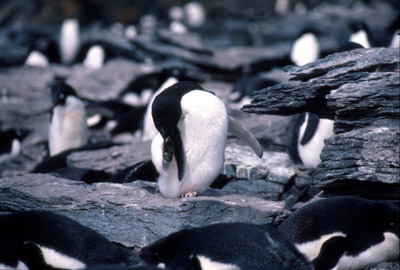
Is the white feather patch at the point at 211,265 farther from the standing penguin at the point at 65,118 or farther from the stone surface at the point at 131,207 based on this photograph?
the standing penguin at the point at 65,118

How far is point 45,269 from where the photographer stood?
185 inches

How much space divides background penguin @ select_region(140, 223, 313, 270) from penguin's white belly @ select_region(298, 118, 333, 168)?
3.21 meters

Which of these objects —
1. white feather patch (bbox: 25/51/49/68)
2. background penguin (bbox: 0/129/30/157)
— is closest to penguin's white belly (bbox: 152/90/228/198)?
background penguin (bbox: 0/129/30/157)

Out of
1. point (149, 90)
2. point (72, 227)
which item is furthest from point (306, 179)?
point (149, 90)

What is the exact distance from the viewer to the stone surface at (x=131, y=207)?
5254mm

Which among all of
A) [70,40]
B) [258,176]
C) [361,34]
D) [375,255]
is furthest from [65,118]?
[70,40]

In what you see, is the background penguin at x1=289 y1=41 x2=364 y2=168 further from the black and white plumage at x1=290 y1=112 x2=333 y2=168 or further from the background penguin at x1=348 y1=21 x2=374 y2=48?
the background penguin at x1=348 y1=21 x2=374 y2=48

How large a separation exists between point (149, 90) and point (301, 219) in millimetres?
9825

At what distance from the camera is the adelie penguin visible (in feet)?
17.4

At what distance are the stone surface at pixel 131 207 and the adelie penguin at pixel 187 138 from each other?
0.20 meters

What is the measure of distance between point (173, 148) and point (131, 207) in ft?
2.10

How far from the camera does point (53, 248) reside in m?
4.66

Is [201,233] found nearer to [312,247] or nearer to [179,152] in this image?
[312,247]

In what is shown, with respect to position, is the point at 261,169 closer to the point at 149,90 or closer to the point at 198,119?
the point at 198,119
